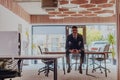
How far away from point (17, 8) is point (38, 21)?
10.5ft

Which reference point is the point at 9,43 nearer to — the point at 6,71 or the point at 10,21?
the point at 6,71

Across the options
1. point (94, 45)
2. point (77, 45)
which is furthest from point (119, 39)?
point (94, 45)

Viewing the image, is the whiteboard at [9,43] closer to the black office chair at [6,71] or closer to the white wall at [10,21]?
the black office chair at [6,71]

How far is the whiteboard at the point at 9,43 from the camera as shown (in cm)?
402

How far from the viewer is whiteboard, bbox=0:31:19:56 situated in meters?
4.02

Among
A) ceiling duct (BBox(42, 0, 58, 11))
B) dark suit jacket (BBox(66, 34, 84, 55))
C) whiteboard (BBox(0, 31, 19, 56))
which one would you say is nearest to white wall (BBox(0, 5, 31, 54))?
ceiling duct (BBox(42, 0, 58, 11))

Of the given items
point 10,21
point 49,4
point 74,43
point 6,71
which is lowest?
point 6,71

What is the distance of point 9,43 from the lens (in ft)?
13.2

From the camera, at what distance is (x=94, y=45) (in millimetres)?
13289

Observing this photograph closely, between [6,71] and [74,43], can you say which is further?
[74,43]

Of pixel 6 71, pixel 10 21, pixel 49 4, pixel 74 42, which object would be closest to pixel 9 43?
pixel 6 71

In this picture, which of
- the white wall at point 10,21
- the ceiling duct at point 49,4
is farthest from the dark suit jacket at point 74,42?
the white wall at point 10,21

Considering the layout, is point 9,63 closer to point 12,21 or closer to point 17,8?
point 12,21

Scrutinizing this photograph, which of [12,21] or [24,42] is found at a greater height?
[12,21]
